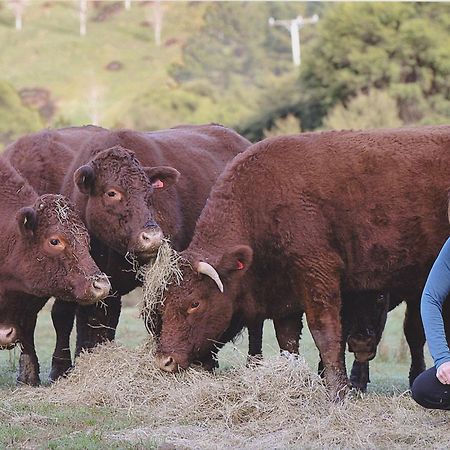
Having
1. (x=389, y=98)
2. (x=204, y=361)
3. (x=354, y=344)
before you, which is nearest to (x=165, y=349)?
(x=204, y=361)

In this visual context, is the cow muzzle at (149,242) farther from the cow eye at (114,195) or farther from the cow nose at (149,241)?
the cow eye at (114,195)

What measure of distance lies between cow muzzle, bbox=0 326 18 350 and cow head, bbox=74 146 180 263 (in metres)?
1.15

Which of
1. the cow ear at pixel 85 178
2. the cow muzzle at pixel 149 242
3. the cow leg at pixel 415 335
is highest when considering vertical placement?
the cow ear at pixel 85 178

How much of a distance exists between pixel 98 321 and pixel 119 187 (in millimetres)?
1447

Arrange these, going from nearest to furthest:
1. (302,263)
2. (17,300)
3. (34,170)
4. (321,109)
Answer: (302,263) < (17,300) < (34,170) < (321,109)

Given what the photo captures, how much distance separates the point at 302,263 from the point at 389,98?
29.8 metres

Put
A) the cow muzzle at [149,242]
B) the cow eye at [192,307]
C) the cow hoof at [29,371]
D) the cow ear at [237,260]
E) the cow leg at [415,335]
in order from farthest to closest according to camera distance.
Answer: the cow leg at [415,335]
the cow hoof at [29,371]
the cow muzzle at [149,242]
the cow eye at [192,307]
the cow ear at [237,260]

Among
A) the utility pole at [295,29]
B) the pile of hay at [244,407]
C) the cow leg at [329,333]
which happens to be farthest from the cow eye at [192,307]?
the utility pole at [295,29]

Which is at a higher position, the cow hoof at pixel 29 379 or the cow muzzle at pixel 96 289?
the cow muzzle at pixel 96 289

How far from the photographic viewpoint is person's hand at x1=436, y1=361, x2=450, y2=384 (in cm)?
661

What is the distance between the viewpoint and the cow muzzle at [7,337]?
898 cm

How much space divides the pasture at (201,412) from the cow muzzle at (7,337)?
1.30 feet

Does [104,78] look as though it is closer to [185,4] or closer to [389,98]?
[185,4]

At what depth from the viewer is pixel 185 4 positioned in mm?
A: 86688
